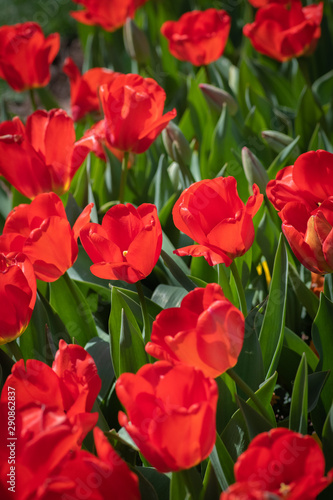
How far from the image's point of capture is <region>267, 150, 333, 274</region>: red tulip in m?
0.80

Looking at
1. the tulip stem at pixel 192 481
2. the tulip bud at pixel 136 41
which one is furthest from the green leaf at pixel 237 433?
the tulip bud at pixel 136 41

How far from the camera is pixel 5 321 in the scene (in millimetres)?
801

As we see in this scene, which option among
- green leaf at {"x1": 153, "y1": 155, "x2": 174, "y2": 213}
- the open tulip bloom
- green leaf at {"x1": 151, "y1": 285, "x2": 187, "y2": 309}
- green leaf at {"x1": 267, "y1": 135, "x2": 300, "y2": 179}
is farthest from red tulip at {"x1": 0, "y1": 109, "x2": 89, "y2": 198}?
green leaf at {"x1": 267, "y1": 135, "x2": 300, "y2": 179}

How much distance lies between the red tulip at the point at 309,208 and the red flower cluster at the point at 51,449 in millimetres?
347

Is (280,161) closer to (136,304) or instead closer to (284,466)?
(136,304)

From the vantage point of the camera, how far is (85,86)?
1.65m

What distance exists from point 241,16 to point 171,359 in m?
2.05

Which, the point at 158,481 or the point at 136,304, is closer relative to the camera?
the point at 158,481

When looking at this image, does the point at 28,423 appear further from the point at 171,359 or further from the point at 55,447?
the point at 171,359

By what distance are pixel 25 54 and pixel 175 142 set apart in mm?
532

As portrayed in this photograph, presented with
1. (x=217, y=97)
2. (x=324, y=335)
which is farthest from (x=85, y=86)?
(x=324, y=335)

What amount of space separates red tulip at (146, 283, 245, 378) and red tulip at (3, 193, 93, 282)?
27 centimetres

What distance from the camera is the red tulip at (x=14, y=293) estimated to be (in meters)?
0.78

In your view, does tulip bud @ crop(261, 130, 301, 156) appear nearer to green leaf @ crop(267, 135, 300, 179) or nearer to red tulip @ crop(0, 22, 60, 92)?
green leaf @ crop(267, 135, 300, 179)
